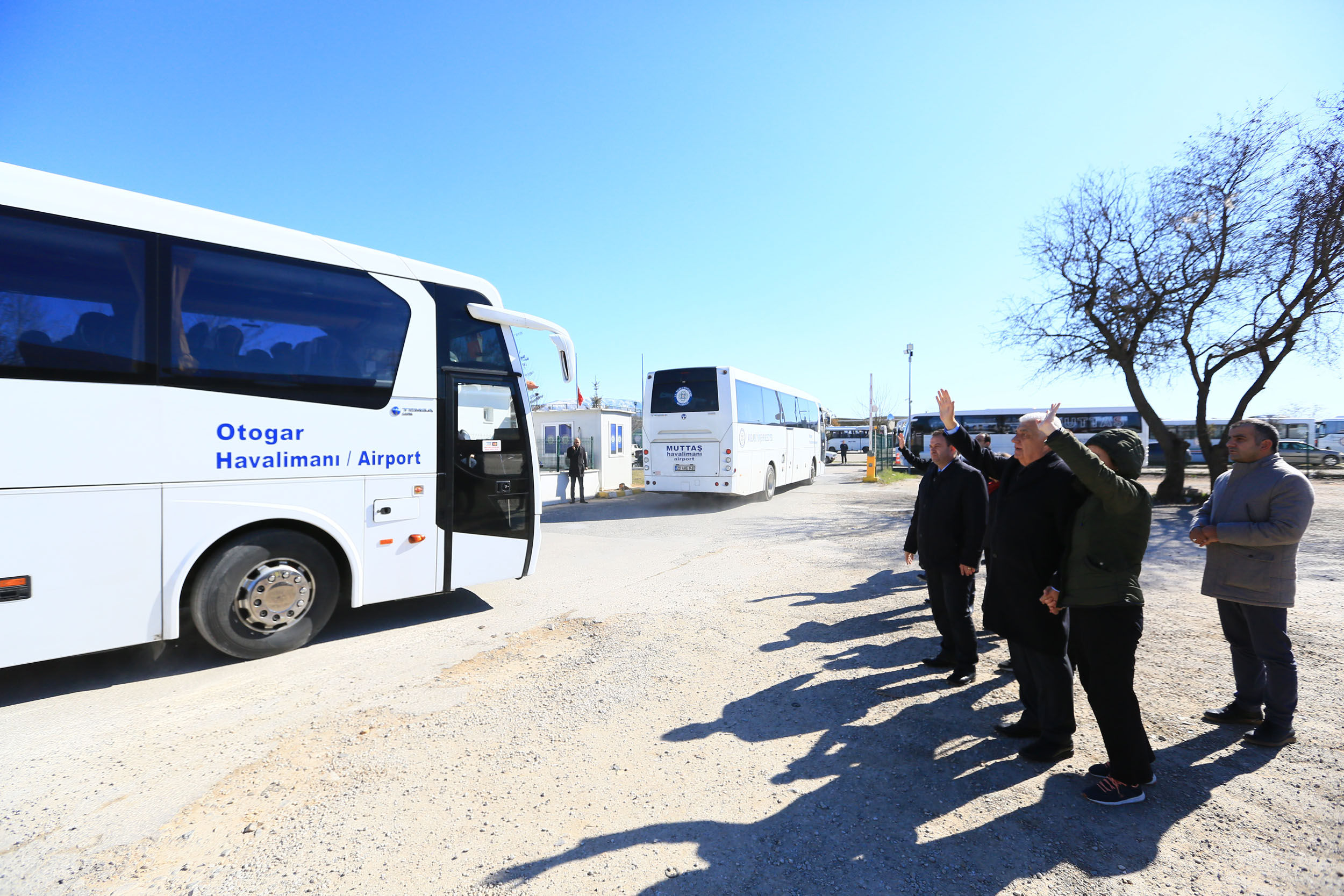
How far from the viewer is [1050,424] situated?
2.89 m

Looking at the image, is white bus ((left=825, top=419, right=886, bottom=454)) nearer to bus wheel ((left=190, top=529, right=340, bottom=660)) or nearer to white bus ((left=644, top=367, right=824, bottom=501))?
white bus ((left=644, top=367, right=824, bottom=501))

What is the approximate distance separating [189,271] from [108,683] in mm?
3028

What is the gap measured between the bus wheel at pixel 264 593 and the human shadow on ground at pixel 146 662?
1.03ft

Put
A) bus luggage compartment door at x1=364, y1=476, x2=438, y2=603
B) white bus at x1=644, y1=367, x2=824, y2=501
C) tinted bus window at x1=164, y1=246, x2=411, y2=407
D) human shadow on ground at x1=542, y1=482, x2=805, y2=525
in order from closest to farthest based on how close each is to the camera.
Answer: tinted bus window at x1=164, y1=246, x2=411, y2=407 < bus luggage compartment door at x1=364, y1=476, x2=438, y2=603 < human shadow on ground at x1=542, y1=482, x2=805, y2=525 < white bus at x1=644, y1=367, x2=824, y2=501

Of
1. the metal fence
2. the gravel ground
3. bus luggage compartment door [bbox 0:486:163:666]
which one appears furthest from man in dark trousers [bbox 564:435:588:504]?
bus luggage compartment door [bbox 0:486:163:666]

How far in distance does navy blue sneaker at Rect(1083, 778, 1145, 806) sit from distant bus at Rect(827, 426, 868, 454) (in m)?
58.4

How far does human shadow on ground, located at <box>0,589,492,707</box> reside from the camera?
4.20 metres

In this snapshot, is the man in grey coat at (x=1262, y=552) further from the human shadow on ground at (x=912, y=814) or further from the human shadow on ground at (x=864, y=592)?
the human shadow on ground at (x=864, y=592)

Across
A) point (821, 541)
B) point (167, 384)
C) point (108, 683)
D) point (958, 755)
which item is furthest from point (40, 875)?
point (821, 541)

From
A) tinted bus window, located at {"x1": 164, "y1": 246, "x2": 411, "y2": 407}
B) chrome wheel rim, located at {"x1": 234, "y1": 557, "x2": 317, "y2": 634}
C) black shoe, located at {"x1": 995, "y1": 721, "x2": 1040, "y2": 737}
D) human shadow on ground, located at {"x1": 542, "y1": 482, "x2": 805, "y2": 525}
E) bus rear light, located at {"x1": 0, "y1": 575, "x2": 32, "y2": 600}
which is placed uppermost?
tinted bus window, located at {"x1": 164, "y1": 246, "x2": 411, "y2": 407}

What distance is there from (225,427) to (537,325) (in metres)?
2.90

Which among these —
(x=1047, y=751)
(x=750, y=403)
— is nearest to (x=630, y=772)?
(x=1047, y=751)

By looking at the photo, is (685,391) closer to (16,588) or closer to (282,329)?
(282,329)

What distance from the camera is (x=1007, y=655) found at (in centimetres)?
482
